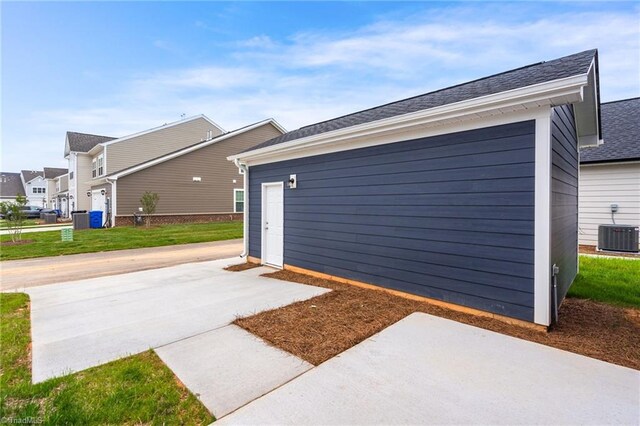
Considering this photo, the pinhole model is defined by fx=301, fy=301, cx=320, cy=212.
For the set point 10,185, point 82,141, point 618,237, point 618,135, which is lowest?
point 618,237

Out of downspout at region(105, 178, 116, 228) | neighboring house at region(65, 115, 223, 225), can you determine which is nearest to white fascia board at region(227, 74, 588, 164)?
downspout at region(105, 178, 116, 228)

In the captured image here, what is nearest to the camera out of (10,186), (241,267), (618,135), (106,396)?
(106,396)

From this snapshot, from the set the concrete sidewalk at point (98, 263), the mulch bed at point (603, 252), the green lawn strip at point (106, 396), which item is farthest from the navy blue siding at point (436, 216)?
the mulch bed at point (603, 252)

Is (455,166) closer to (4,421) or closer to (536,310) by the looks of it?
(536,310)

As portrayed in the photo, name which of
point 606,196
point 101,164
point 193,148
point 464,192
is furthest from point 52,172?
point 606,196

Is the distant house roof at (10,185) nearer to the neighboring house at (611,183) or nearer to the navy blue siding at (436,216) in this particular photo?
the navy blue siding at (436,216)

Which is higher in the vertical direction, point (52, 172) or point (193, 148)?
point (52, 172)

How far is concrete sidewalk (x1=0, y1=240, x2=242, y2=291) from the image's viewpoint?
21.2 feet

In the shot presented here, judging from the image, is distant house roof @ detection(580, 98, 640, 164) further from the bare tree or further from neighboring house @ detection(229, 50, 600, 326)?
the bare tree

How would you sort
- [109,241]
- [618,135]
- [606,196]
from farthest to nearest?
[109,241], [618,135], [606,196]

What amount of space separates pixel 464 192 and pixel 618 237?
7.52 m

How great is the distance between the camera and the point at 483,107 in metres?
3.47

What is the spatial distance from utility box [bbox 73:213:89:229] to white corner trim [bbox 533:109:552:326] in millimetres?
19665

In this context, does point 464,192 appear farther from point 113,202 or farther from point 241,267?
point 113,202
